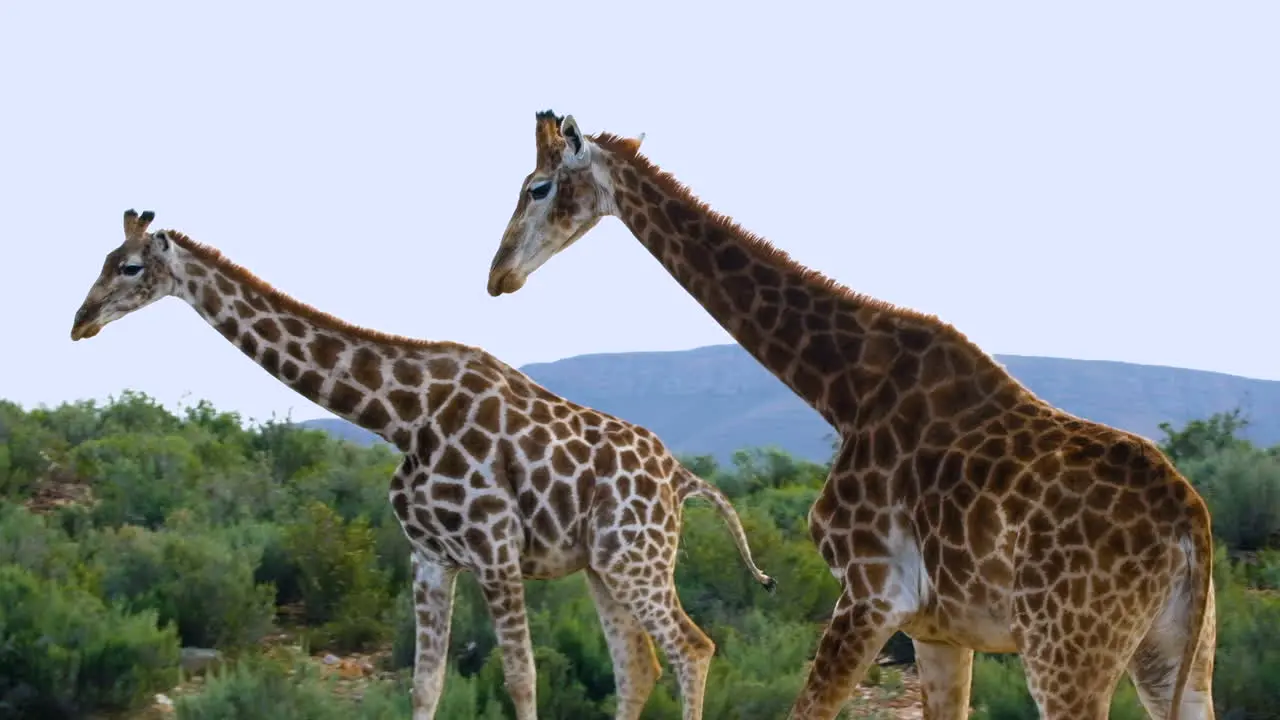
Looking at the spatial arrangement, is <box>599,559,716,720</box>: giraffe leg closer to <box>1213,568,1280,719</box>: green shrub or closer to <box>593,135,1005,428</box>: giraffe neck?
<box>593,135,1005,428</box>: giraffe neck

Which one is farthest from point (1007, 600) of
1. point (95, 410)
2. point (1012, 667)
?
point (95, 410)

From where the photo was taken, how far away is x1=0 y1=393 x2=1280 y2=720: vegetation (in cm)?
898

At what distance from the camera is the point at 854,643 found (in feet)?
17.0

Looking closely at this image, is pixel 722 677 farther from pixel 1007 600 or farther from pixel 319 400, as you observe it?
pixel 1007 600

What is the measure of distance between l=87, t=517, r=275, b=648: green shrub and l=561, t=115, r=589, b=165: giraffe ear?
5.69 meters

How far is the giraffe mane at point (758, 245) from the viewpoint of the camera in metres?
5.52

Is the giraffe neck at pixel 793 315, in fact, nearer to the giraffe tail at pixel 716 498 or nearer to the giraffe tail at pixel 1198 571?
the giraffe tail at pixel 1198 571

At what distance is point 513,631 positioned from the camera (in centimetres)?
795

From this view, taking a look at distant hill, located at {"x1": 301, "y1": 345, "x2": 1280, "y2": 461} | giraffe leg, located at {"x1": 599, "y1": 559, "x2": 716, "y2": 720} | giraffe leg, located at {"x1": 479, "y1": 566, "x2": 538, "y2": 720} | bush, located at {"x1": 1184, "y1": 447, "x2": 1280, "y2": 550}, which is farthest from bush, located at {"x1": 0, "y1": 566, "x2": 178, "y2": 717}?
distant hill, located at {"x1": 301, "y1": 345, "x2": 1280, "y2": 461}

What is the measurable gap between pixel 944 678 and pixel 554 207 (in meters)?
2.32

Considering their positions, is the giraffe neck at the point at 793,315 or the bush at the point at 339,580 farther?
the bush at the point at 339,580

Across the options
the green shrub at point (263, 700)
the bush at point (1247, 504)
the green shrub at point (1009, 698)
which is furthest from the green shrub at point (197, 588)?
the bush at point (1247, 504)

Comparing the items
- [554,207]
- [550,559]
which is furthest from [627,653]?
[554,207]

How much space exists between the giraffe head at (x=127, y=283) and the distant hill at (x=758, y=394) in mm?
96554
